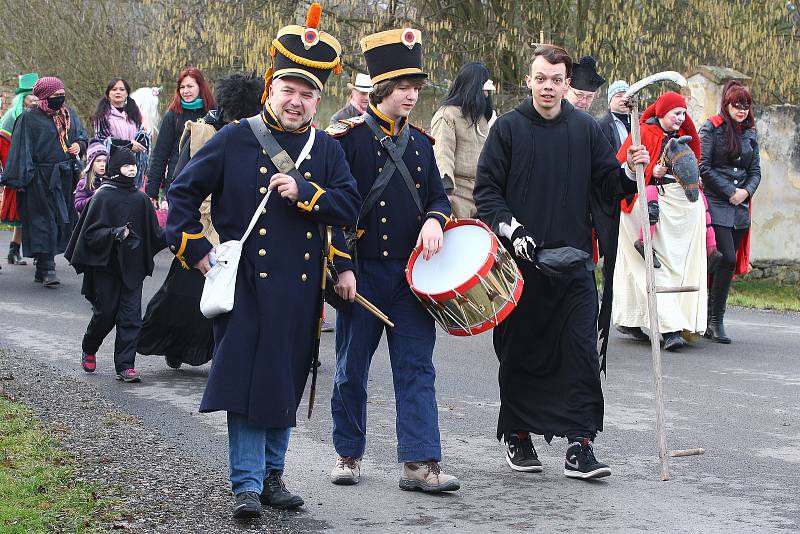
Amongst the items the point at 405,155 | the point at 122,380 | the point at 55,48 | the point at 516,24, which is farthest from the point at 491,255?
the point at 55,48

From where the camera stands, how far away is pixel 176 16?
20.3 metres

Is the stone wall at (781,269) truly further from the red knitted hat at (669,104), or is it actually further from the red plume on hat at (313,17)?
the red plume on hat at (313,17)

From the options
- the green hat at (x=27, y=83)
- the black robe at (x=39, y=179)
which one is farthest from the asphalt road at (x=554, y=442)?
the green hat at (x=27, y=83)

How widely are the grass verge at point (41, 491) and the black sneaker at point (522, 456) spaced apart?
76.0 inches

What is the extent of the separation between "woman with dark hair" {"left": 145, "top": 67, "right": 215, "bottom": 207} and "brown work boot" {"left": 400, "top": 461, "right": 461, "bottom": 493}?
522 centimetres

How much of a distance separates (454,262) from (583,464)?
Result: 111 centimetres

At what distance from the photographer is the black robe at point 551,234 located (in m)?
6.44

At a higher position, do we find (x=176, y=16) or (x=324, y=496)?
(x=176, y=16)

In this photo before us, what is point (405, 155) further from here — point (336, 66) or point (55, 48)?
point (55, 48)

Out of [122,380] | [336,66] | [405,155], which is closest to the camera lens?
[336,66]

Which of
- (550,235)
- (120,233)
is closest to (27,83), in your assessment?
(120,233)

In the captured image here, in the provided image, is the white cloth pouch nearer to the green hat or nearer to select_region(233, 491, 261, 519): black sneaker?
select_region(233, 491, 261, 519): black sneaker

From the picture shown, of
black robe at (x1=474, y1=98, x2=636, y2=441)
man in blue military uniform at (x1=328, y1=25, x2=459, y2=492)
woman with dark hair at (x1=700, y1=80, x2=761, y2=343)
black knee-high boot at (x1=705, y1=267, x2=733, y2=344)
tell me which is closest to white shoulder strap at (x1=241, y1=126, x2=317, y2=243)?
man in blue military uniform at (x1=328, y1=25, x2=459, y2=492)

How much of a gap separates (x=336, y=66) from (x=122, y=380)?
154 inches
